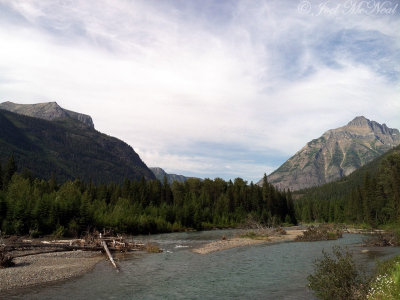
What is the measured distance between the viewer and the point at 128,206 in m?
90.6

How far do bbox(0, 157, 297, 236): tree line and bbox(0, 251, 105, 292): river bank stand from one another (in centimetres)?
1964

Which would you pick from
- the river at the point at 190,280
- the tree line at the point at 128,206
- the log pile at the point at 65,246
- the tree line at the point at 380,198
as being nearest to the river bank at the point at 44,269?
the log pile at the point at 65,246

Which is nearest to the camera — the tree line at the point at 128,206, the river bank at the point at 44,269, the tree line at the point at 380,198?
the river bank at the point at 44,269

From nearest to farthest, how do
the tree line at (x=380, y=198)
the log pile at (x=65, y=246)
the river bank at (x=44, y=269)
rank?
the river bank at (x=44, y=269) → the log pile at (x=65, y=246) → the tree line at (x=380, y=198)

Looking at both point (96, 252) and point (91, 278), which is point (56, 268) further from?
point (96, 252)

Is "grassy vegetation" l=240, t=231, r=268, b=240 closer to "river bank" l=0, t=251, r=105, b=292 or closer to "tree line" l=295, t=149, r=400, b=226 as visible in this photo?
"tree line" l=295, t=149, r=400, b=226

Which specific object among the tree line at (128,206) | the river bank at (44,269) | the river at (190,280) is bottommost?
the river at (190,280)

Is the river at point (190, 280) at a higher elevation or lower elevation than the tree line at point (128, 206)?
lower

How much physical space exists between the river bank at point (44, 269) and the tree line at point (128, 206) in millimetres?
19644

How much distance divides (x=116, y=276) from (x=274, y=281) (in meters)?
13.9

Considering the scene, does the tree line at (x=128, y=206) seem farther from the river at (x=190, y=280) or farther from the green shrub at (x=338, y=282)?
the green shrub at (x=338, y=282)

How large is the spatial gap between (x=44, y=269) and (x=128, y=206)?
63.1 metres

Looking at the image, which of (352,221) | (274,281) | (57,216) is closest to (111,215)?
(57,216)

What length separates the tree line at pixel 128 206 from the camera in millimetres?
56906
